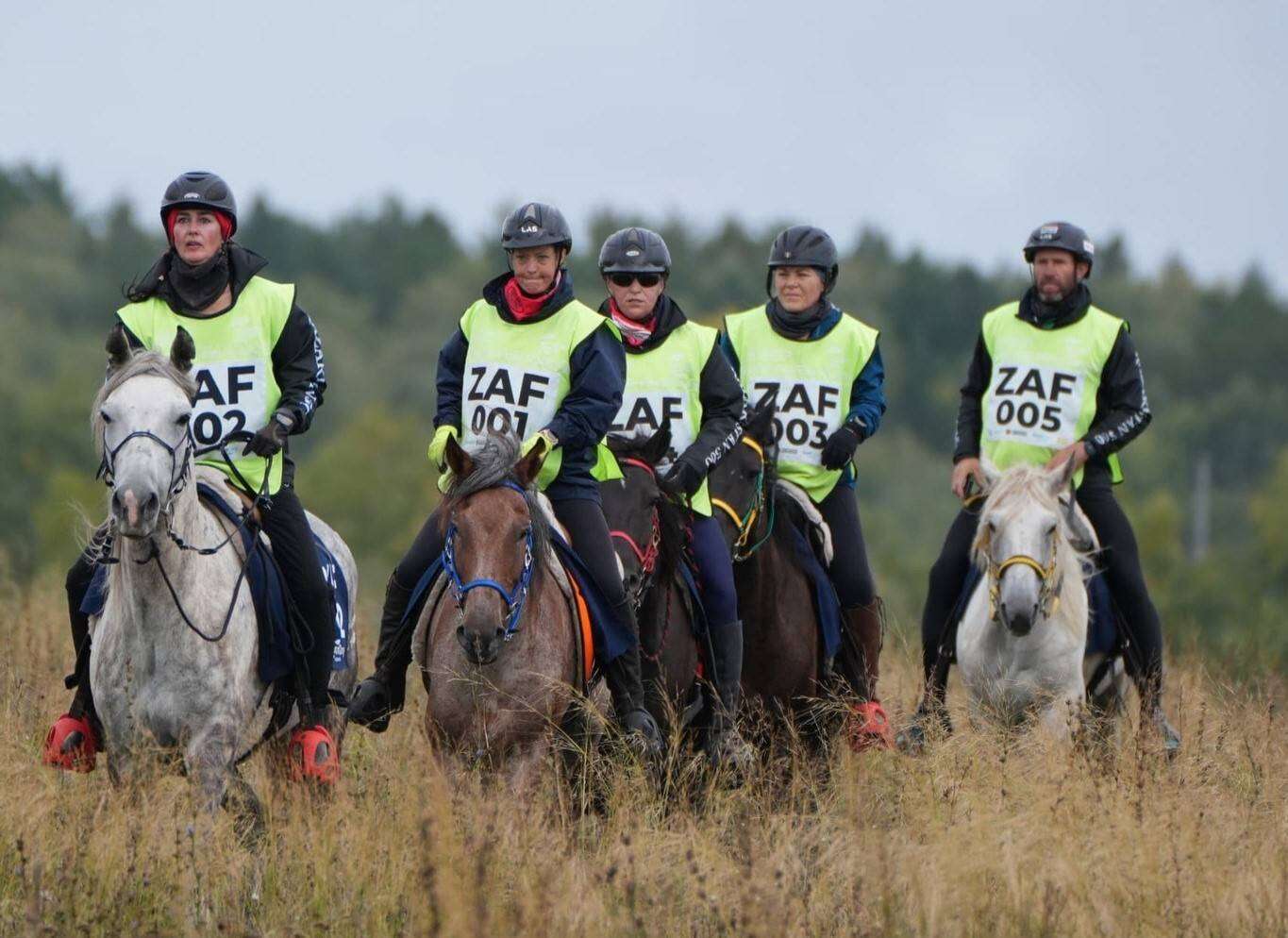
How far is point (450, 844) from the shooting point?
7637 mm

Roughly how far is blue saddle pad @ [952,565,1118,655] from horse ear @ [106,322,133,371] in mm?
5549

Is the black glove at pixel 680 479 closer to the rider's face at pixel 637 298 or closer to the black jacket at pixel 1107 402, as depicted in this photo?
the rider's face at pixel 637 298

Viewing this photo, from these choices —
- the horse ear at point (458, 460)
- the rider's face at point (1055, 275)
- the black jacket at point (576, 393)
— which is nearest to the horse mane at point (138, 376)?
the horse ear at point (458, 460)

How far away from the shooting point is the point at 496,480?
880cm

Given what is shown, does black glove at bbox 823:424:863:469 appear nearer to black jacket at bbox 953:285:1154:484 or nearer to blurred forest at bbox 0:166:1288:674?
black jacket at bbox 953:285:1154:484

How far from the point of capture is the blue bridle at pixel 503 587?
27.8 feet

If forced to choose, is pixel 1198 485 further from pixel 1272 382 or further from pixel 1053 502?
pixel 1053 502

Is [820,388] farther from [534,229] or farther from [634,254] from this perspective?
[534,229]

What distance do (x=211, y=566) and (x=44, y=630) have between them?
5.23 m

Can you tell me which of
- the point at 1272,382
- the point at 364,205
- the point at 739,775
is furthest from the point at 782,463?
the point at 364,205

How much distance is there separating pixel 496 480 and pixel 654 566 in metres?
1.70

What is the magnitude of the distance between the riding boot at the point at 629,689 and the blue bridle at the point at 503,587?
754mm

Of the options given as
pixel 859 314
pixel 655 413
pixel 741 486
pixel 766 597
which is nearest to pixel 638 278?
pixel 655 413

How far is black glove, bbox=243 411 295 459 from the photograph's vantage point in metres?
9.31
